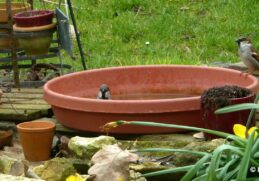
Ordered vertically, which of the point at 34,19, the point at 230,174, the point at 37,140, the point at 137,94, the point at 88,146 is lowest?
the point at 137,94

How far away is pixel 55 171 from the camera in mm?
2914

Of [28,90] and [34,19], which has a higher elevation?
[34,19]

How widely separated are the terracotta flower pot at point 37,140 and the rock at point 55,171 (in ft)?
2.38

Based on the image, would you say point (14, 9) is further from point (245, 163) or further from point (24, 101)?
point (245, 163)

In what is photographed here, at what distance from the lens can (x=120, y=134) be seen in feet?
12.9

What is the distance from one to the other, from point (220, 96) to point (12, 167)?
Answer: 1.37 meters

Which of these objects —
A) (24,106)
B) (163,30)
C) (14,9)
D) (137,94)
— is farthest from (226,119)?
(163,30)

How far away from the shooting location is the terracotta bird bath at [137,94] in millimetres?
3818

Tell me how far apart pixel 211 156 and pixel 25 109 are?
109 inches

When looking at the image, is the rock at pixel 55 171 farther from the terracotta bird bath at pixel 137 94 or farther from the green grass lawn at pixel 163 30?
the green grass lawn at pixel 163 30

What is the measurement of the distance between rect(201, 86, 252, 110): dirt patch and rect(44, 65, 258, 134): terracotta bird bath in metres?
0.12

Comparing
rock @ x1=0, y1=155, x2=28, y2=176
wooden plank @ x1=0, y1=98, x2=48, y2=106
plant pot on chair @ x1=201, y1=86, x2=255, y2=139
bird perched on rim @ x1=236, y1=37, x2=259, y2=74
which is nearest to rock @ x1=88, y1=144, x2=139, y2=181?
rock @ x1=0, y1=155, x2=28, y2=176

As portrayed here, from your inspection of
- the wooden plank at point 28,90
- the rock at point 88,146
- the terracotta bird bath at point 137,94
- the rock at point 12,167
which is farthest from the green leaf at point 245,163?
the wooden plank at point 28,90

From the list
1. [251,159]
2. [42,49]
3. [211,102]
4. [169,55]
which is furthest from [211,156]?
[169,55]
